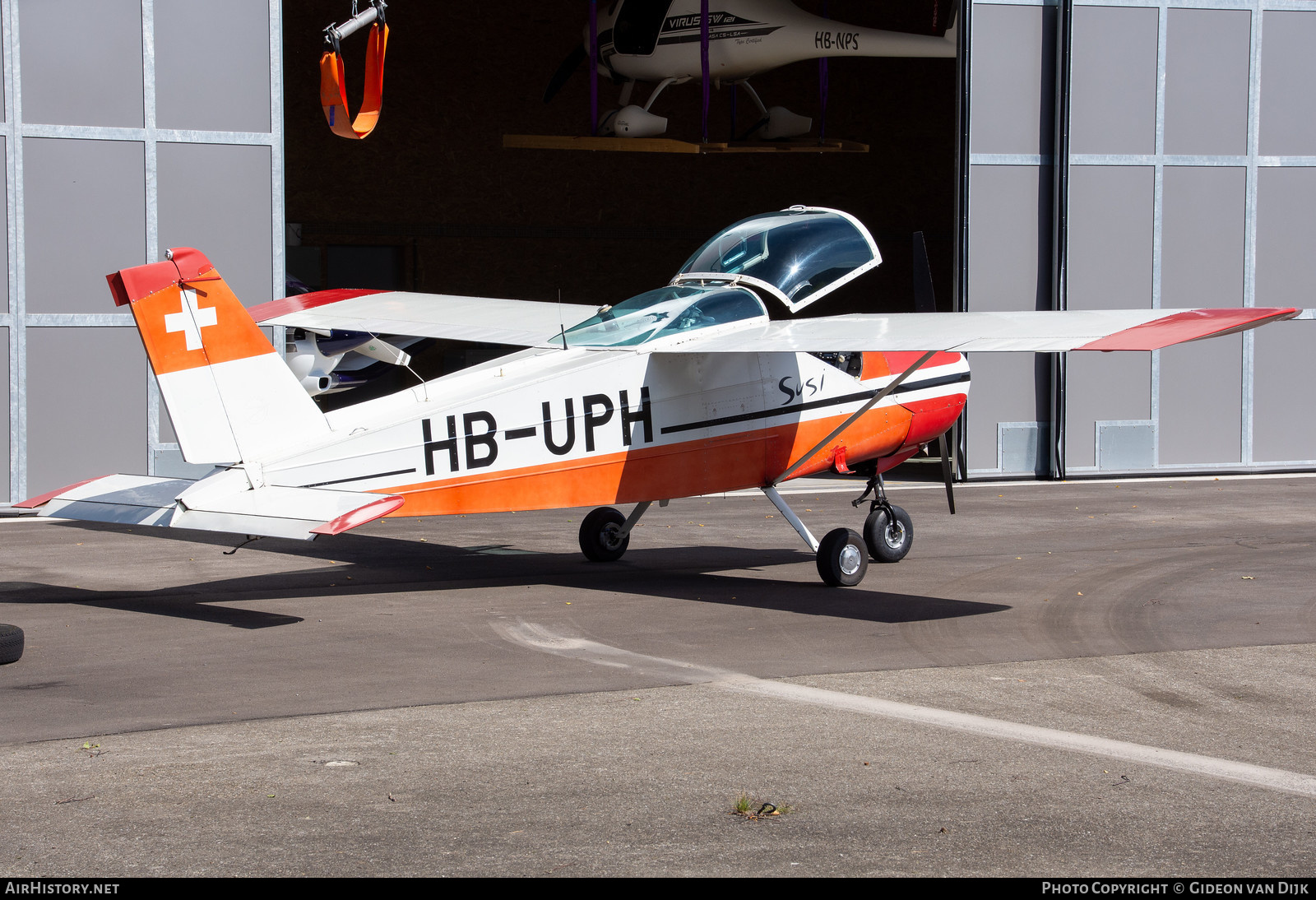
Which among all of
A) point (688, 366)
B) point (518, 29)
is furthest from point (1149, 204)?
point (518, 29)

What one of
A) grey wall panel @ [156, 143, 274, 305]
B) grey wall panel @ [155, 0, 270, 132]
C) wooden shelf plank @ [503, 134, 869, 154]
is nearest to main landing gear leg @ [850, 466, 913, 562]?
grey wall panel @ [156, 143, 274, 305]

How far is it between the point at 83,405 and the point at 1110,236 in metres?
12.9

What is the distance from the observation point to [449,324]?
36.0ft

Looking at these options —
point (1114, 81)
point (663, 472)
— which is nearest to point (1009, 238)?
point (1114, 81)

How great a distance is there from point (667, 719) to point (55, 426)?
10.1m

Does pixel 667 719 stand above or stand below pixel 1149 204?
below

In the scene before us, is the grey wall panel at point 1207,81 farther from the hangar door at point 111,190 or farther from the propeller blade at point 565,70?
the hangar door at point 111,190

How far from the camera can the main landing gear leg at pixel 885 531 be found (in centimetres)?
1049

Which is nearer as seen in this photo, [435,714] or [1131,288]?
[435,714]

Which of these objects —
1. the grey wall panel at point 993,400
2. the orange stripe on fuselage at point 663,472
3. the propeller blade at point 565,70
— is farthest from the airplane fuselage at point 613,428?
the propeller blade at point 565,70

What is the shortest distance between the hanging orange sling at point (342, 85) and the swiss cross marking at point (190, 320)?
20.7ft

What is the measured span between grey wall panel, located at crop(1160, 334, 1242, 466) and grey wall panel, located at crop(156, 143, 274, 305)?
1168 cm

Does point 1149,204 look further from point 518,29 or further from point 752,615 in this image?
point 518,29
